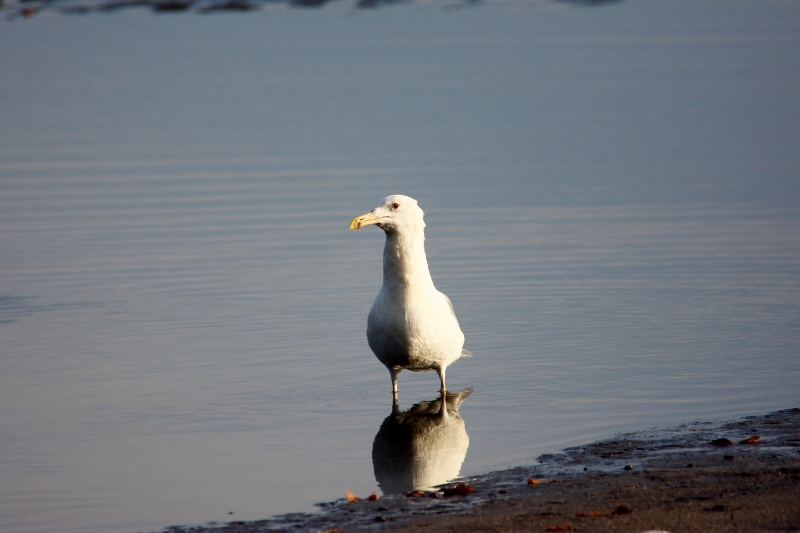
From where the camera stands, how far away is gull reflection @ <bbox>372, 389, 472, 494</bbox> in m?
9.66

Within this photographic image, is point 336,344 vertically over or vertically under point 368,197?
under

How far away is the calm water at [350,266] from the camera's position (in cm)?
1070

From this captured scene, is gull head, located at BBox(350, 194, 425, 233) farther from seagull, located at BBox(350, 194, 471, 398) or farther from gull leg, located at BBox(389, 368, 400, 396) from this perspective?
gull leg, located at BBox(389, 368, 400, 396)

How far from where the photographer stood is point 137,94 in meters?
40.2

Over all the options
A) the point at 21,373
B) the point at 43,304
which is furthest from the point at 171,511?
the point at 43,304

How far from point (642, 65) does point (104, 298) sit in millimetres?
27740

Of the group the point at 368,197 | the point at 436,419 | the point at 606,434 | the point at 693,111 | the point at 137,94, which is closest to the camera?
the point at 606,434

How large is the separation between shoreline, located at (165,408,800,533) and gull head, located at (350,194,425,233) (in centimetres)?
284

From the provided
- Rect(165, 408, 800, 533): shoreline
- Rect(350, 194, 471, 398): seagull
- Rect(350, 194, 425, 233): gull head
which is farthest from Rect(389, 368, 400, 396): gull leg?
Rect(165, 408, 800, 533): shoreline

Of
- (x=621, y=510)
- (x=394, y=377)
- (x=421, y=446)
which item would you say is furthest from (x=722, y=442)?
(x=394, y=377)

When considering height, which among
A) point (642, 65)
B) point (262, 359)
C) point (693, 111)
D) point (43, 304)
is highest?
point (642, 65)

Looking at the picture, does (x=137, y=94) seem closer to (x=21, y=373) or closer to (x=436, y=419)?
(x=21, y=373)

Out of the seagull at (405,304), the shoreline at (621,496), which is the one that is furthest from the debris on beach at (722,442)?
the seagull at (405,304)

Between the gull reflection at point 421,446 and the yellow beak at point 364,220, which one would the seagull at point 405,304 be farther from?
the gull reflection at point 421,446
